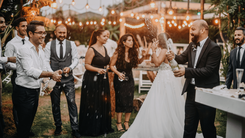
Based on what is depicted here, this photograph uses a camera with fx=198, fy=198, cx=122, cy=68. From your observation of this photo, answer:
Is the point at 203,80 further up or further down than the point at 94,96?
further up

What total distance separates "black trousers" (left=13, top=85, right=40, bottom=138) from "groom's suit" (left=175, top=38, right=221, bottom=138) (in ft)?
6.18

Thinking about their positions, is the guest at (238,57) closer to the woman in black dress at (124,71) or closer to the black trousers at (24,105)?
the woman in black dress at (124,71)

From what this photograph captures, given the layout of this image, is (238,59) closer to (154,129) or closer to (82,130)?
(154,129)

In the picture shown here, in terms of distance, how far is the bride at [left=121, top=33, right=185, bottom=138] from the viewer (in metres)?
3.03

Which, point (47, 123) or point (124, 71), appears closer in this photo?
point (124, 71)

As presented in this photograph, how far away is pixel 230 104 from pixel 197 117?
972mm

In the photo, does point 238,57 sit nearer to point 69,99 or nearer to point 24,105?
point 69,99

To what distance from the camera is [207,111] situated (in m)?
2.32

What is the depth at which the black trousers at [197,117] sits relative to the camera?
2316 millimetres

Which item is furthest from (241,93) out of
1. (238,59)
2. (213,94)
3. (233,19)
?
(233,19)

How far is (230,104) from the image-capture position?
1.56 metres

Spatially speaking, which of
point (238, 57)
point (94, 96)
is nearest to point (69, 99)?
point (94, 96)

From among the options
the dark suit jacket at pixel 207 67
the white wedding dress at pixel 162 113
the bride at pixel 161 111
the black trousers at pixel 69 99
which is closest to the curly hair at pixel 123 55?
the bride at pixel 161 111

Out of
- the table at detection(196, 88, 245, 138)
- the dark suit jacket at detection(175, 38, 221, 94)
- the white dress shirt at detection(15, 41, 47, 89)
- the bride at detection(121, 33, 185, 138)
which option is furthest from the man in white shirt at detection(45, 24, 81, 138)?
the table at detection(196, 88, 245, 138)
